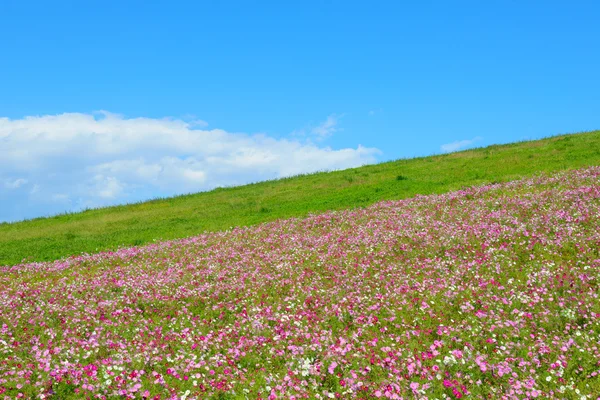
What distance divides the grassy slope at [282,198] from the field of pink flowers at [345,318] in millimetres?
10734

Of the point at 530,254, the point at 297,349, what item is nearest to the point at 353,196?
the point at 530,254

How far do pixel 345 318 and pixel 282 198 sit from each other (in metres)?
26.6

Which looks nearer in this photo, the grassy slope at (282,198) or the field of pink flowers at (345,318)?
the field of pink flowers at (345,318)

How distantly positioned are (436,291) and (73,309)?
10.0 metres

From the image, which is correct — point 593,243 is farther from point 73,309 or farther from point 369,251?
point 73,309

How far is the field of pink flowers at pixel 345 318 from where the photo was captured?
7633 millimetres

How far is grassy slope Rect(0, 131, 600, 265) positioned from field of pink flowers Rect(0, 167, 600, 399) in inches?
423

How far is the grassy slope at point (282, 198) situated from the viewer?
29.9m

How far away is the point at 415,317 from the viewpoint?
9.92 m

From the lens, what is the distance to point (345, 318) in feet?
34.7

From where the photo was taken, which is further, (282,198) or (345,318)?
(282,198)

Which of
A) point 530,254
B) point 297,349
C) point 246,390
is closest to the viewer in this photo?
point 246,390

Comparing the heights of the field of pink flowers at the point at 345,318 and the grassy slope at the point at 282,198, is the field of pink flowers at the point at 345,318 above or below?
below

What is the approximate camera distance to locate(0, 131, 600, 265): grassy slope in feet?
98.1
